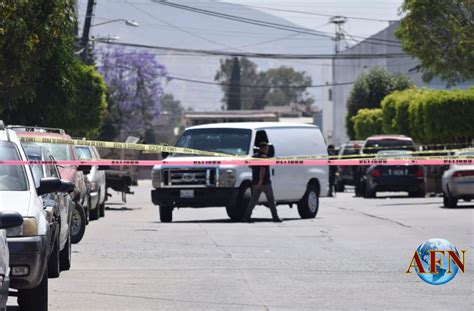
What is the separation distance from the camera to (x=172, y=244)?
2066cm

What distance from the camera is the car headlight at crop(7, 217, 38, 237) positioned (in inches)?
464

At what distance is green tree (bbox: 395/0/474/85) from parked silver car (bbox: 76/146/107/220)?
14.6 metres

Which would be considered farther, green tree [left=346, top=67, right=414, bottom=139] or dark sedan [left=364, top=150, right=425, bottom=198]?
green tree [left=346, top=67, right=414, bottom=139]

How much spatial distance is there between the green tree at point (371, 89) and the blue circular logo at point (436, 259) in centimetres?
7290

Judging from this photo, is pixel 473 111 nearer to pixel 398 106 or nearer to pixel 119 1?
pixel 398 106

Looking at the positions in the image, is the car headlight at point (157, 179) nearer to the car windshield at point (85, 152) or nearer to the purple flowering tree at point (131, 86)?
the car windshield at point (85, 152)

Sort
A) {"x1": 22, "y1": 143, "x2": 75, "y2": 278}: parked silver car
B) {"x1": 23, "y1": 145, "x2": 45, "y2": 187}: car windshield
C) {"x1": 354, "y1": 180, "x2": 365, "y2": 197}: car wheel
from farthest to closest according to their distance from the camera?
{"x1": 354, "y1": 180, "x2": 365, "y2": 197}: car wheel < {"x1": 23, "y1": 145, "x2": 45, "y2": 187}: car windshield < {"x1": 22, "y1": 143, "x2": 75, "y2": 278}: parked silver car

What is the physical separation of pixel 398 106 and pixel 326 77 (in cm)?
7271

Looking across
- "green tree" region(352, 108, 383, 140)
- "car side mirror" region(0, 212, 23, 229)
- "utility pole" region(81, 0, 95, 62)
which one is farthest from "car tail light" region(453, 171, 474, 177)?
"green tree" region(352, 108, 383, 140)

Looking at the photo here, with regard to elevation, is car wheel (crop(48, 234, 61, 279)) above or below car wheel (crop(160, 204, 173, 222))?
above

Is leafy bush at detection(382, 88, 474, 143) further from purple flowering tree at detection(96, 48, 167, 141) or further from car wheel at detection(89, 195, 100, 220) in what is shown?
purple flowering tree at detection(96, 48, 167, 141)

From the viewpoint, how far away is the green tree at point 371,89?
86225 millimetres

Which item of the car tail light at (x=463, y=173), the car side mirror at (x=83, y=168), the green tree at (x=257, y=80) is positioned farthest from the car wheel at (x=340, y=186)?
the green tree at (x=257, y=80)

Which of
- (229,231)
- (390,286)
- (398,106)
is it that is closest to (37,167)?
(390,286)
